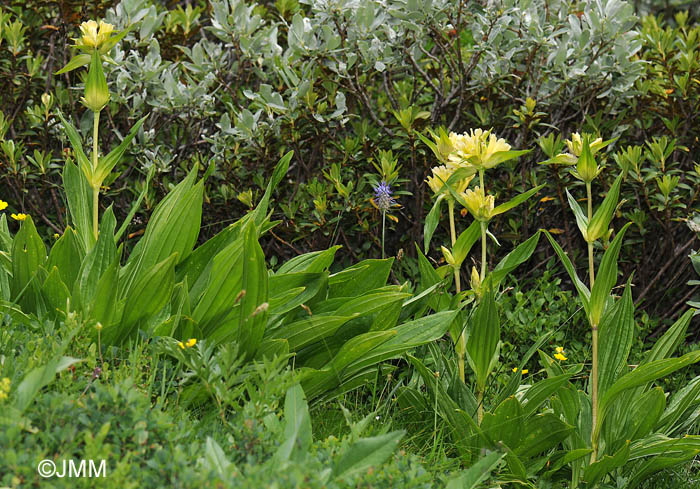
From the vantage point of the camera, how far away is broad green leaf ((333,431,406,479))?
74.2 inches

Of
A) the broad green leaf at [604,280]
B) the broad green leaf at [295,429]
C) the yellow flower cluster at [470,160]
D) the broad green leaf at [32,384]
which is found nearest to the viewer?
the broad green leaf at [32,384]

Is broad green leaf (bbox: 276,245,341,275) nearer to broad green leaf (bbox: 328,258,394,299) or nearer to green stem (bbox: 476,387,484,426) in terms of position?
broad green leaf (bbox: 328,258,394,299)

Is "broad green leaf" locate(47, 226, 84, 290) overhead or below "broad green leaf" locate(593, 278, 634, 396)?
overhead

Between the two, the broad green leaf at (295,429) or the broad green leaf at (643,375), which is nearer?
the broad green leaf at (295,429)

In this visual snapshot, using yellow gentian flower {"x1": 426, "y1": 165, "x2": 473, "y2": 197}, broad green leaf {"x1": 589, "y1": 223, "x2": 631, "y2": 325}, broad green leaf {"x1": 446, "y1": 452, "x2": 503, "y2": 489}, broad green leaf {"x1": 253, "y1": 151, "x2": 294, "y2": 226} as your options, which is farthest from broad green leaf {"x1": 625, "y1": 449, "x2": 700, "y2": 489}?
broad green leaf {"x1": 253, "y1": 151, "x2": 294, "y2": 226}

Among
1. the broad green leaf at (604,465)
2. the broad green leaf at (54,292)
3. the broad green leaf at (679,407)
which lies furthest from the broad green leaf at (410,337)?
the broad green leaf at (54,292)

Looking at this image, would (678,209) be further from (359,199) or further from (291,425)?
(291,425)

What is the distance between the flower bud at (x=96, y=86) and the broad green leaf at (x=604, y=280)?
178 cm

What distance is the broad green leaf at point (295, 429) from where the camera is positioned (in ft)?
6.35

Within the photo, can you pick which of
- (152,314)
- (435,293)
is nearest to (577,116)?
(435,293)

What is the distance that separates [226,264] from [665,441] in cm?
160

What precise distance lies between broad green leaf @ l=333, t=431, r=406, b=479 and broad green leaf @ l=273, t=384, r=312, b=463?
0.10 m

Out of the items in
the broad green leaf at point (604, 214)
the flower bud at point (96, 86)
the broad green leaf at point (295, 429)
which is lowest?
the broad green leaf at point (295, 429)

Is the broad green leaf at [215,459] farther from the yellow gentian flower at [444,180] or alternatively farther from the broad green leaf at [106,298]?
the yellow gentian flower at [444,180]
